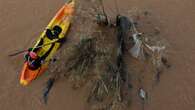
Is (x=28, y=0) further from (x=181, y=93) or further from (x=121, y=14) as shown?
(x=181, y=93)

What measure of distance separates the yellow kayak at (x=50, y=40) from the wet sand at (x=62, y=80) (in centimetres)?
17

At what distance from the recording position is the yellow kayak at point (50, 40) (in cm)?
497

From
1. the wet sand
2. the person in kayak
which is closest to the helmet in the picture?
the person in kayak

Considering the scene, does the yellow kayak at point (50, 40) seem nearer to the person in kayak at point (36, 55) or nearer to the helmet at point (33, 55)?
the person in kayak at point (36, 55)

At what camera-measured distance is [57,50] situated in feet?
17.4

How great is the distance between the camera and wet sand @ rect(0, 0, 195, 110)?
468 cm

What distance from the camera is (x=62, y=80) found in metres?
4.95

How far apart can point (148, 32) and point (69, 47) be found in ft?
5.31

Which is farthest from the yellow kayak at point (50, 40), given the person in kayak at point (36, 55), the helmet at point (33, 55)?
the helmet at point (33, 55)

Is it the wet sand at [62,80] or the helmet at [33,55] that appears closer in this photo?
the wet sand at [62,80]

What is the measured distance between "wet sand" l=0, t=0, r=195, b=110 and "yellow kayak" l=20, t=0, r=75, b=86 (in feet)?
0.55

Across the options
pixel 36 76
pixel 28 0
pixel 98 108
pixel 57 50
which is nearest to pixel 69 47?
pixel 57 50

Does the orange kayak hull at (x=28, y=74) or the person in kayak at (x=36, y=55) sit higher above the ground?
the person in kayak at (x=36, y=55)

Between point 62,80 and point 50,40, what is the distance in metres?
0.91
